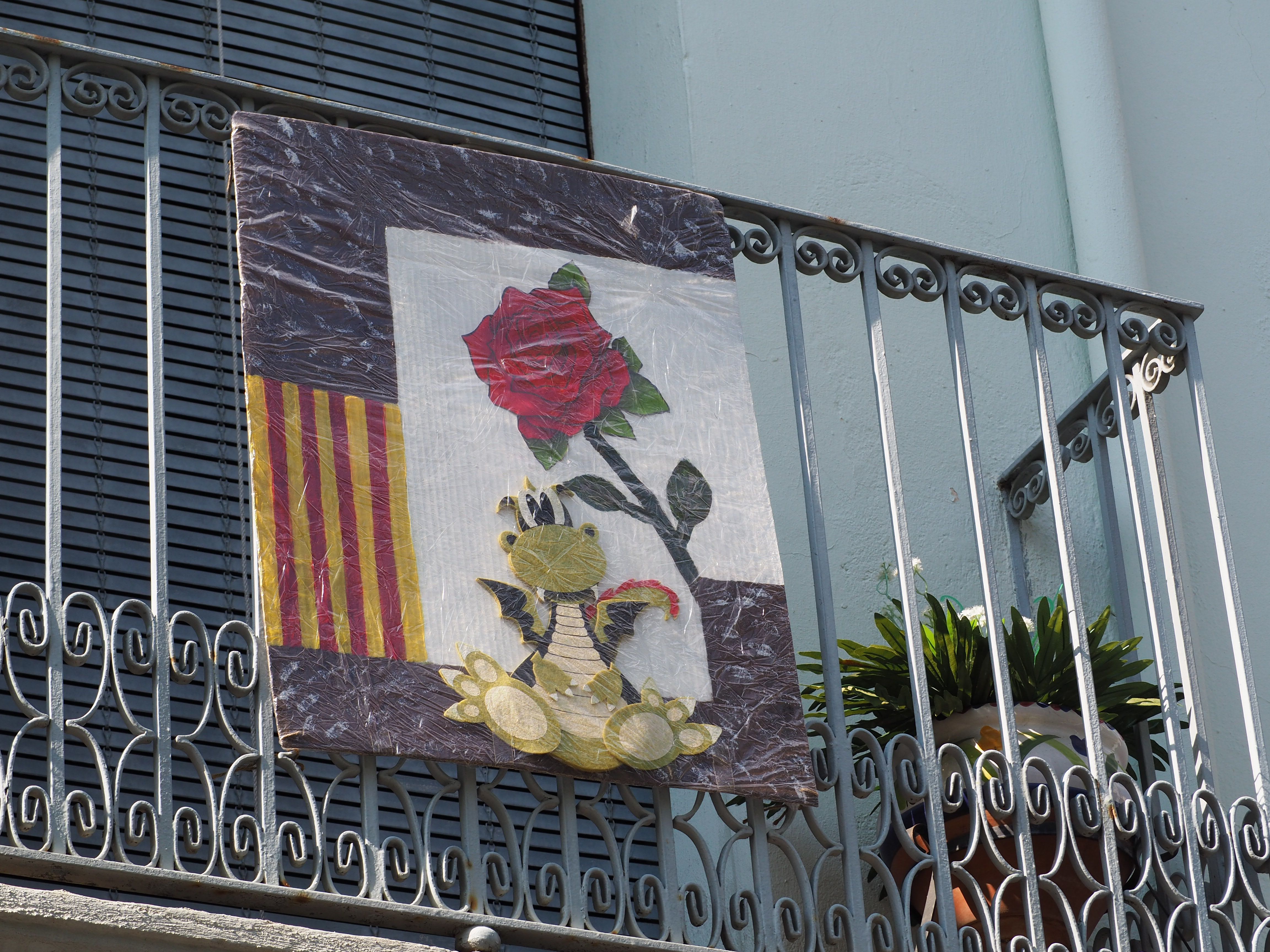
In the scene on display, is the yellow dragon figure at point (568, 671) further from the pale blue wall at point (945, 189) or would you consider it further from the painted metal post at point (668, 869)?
the pale blue wall at point (945, 189)

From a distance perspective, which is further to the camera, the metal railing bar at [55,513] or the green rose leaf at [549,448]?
the green rose leaf at [549,448]

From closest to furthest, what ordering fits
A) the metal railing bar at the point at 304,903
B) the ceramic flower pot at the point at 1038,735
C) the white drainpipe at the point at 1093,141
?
1. the metal railing bar at the point at 304,903
2. the ceramic flower pot at the point at 1038,735
3. the white drainpipe at the point at 1093,141

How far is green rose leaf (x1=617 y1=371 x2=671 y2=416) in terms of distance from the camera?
4.24 metres

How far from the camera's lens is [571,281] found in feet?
14.1

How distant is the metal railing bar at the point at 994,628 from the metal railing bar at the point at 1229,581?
1.66 ft

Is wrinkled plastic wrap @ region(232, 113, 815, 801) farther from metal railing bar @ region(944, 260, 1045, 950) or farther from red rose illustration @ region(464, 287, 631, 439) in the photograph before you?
metal railing bar @ region(944, 260, 1045, 950)

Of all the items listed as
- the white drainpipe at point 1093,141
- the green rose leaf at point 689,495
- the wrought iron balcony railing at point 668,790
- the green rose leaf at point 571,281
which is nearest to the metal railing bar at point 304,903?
the wrought iron balcony railing at point 668,790

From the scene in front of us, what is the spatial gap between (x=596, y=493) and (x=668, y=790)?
23.9 inches

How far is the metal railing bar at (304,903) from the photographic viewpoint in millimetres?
3377

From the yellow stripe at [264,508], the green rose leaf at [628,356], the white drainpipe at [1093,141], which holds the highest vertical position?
the white drainpipe at [1093,141]

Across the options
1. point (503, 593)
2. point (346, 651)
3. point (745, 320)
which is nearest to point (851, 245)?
point (745, 320)

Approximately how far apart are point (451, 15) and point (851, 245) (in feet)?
6.02

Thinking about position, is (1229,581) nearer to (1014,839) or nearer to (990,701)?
(990,701)

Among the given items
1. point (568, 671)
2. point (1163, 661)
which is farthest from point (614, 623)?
point (1163, 661)
